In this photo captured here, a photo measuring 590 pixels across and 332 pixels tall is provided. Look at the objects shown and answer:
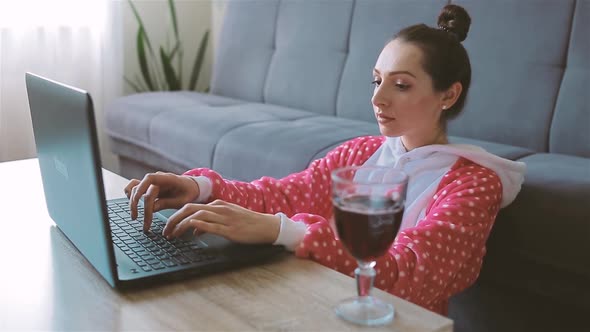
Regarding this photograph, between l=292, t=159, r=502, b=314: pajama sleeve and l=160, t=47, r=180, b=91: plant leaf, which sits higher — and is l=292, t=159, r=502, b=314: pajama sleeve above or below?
above

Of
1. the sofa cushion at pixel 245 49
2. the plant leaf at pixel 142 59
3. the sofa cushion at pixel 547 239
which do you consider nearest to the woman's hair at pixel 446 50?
the sofa cushion at pixel 547 239

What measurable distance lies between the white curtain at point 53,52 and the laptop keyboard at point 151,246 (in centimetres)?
224

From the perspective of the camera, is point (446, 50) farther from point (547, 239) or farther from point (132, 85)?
point (132, 85)

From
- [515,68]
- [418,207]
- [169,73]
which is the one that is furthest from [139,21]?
[418,207]

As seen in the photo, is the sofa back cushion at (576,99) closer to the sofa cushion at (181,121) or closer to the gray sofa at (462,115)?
the gray sofa at (462,115)

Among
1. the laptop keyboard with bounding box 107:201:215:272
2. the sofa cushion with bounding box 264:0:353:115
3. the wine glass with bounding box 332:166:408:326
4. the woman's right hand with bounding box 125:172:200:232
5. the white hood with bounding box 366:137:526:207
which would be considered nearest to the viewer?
the wine glass with bounding box 332:166:408:326

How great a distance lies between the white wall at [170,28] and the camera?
373cm

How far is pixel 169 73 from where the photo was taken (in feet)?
12.0

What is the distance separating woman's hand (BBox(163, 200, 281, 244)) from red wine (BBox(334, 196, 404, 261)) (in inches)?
9.0

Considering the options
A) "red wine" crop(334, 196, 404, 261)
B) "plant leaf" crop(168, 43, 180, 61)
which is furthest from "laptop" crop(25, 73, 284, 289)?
"plant leaf" crop(168, 43, 180, 61)

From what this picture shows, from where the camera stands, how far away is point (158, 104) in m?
2.96

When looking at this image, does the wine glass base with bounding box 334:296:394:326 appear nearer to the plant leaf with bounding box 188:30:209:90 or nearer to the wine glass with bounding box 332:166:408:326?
the wine glass with bounding box 332:166:408:326

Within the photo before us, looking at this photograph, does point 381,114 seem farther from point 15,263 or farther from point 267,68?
point 267,68

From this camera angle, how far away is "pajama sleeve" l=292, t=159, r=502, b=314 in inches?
39.6
